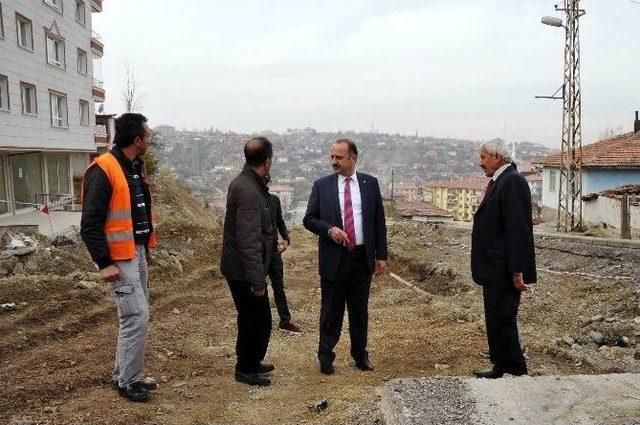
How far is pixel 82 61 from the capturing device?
24.1m

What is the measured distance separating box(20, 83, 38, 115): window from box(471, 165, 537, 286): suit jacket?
719 inches

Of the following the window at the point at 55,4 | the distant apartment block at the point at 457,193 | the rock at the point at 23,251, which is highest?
the window at the point at 55,4

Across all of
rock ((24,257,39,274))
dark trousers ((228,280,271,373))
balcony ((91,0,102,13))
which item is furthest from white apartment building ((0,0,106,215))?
dark trousers ((228,280,271,373))

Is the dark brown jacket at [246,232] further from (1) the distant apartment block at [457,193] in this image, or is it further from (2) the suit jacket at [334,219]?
(1) the distant apartment block at [457,193]

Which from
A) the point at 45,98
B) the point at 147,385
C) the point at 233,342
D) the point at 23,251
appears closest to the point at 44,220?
the point at 45,98

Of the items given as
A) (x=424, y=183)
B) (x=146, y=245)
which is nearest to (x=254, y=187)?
(x=146, y=245)

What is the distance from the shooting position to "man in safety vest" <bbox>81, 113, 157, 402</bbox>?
3404mm

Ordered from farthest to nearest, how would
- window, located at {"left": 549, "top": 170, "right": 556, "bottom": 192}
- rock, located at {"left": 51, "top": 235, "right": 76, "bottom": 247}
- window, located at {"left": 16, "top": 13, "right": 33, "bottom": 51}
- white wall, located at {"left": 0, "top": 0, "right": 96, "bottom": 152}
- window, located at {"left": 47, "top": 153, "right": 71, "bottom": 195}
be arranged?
window, located at {"left": 549, "top": 170, "right": 556, "bottom": 192}, window, located at {"left": 47, "top": 153, "right": 71, "bottom": 195}, window, located at {"left": 16, "top": 13, "right": 33, "bottom": 51}, white wall, located at {"left": 0, "top": 0, "right": 96, "bottom": 152}, rock, located at {"left": 51, "top": 235, "right": 76, "bottom": 247}

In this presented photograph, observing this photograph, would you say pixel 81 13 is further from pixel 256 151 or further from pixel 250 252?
pixel 250 252

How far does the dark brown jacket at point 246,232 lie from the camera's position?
386 centimetres

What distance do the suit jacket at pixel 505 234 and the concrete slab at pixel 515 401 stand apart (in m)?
0.88

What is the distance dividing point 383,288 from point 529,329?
10.8 ft

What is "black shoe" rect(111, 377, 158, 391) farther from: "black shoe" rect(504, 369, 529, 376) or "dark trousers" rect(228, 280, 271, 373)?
"black shoe" rect(504, 369, 529, 376)

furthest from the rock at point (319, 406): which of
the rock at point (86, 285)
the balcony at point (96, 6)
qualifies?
the balcony at point (96, 6)
